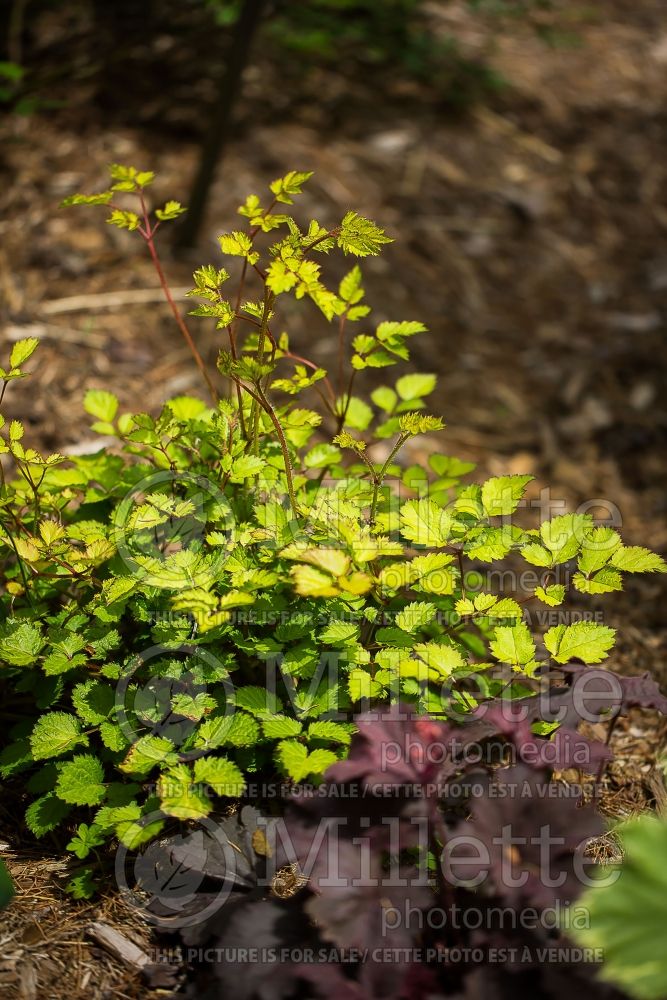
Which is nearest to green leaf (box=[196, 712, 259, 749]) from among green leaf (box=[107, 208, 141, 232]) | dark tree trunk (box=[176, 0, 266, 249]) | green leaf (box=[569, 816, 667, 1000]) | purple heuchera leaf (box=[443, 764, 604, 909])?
purple heuchera leaf (box=[443, 764, 604, 909])

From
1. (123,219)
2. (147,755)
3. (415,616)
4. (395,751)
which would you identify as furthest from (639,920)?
(123,219)

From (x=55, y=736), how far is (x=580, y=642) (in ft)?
2.84

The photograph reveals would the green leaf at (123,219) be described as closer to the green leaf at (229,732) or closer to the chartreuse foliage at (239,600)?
the chartreuse foliage at (239,600)

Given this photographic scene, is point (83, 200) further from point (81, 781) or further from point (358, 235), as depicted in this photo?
point (81, 781)

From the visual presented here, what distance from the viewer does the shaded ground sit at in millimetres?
2623

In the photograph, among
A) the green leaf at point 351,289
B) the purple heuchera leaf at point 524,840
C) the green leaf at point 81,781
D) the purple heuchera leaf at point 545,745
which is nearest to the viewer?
the purple heuchera leaf at point 524,840

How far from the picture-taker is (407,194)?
3.43 meters

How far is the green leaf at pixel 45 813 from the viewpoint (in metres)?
1.32

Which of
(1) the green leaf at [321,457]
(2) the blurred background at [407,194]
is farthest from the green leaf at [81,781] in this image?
(2) the blurred background at [407,194]

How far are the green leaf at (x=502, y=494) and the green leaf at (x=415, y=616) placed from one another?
20 centimetres

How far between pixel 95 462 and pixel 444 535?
743 mm

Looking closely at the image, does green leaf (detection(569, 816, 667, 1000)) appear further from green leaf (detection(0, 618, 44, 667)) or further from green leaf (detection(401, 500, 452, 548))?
green leaf (detection(0, 618, 44, 667))

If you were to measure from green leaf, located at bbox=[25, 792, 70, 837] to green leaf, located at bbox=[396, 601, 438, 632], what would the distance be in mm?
642

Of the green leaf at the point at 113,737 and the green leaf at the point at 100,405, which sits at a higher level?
the green leaf at the point at 100,405
